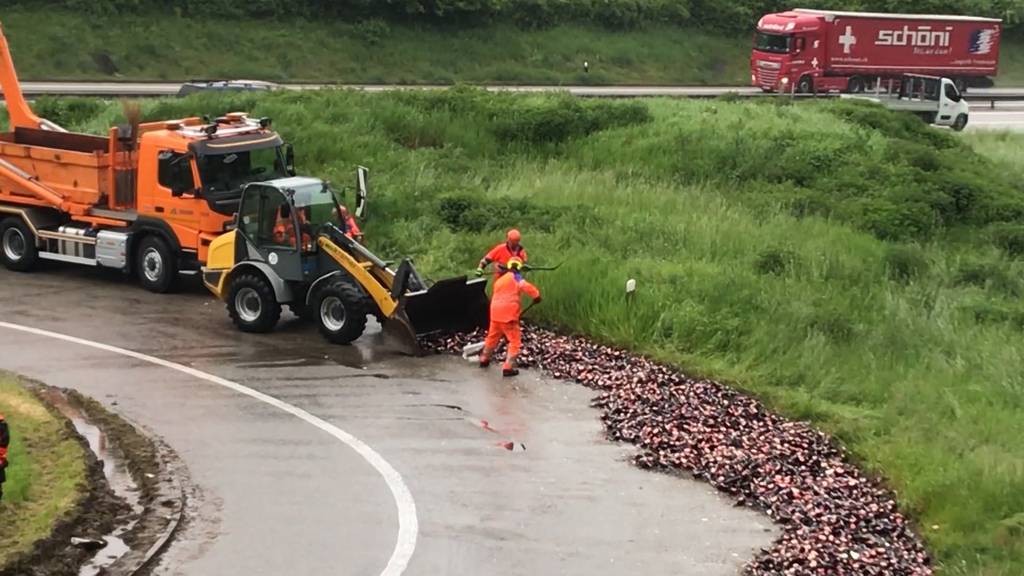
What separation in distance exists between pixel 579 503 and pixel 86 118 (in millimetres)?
24248

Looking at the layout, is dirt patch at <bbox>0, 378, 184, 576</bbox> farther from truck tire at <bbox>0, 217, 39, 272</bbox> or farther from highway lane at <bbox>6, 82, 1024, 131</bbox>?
highway lane at <bbox>6, 82, 1024, 131</bbox>

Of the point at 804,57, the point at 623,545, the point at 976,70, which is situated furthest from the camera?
the point at 976,70

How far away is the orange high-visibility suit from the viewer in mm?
17812

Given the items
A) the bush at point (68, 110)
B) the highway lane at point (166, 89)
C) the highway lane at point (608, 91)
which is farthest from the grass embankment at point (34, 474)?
the highway lane at point (166, 89)

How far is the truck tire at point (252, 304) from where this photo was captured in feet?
65.2

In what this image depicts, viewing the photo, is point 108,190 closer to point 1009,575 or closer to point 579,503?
point 579,503

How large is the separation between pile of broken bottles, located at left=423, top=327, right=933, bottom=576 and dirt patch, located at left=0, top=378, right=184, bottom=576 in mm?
5345

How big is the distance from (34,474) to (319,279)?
7155 millimetres

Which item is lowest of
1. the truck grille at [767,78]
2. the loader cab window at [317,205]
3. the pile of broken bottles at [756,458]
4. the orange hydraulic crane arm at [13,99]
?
the pile of broken bottles at [756,458]

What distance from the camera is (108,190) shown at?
2347 cm

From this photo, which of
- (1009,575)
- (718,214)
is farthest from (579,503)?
(718,214)

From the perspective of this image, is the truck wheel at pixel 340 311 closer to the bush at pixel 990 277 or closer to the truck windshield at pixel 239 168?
the truck windshield at pixel 239 168

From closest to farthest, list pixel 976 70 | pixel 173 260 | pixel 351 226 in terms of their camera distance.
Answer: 1. pixel 351 226
2. pixel 173 260
3. pixel 976 70

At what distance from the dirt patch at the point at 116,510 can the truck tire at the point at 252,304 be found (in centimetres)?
417
